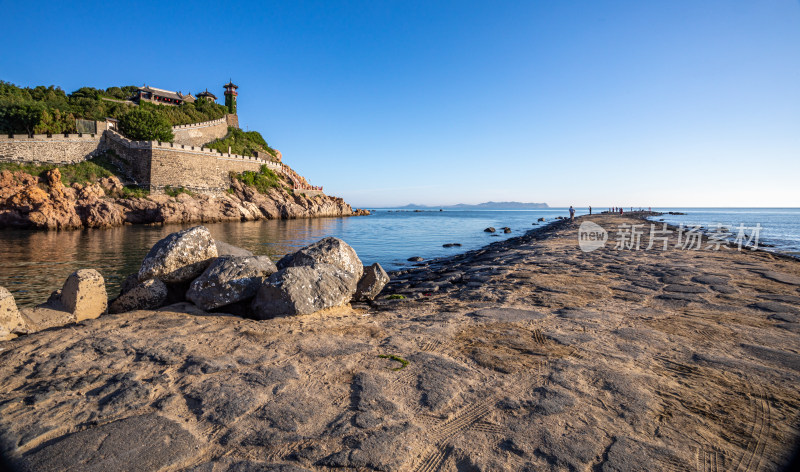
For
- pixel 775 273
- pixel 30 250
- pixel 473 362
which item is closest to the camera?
pixel 473 362

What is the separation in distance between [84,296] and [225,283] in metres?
2.00

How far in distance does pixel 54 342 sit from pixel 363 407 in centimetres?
388

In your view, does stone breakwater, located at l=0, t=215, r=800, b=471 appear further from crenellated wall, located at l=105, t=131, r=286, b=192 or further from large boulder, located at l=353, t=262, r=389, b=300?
crenellated wall, located at l=105, t=131, r=286, b=192

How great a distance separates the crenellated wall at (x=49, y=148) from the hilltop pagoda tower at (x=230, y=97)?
36298 millimetres

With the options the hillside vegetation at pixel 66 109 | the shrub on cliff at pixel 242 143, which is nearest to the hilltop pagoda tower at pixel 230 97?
the hillside vegetation at pixel 66 109

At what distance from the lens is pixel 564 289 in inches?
268

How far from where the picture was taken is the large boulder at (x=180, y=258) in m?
5.95

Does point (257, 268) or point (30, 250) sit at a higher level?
point (257, 268)

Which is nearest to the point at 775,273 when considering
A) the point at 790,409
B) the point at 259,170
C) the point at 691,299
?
the point at 691,299

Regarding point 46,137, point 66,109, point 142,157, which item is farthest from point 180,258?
point 66,109

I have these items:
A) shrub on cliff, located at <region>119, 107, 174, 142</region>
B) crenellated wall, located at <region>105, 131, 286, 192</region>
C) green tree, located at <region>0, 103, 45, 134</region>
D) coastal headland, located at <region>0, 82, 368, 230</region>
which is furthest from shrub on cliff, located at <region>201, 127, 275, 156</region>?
green tree, located at <region>0, 103, 45, 134</region>

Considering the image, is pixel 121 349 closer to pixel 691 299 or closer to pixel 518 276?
pixel 518 276

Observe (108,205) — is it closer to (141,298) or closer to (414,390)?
(141,298)

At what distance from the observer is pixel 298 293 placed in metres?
5.31
